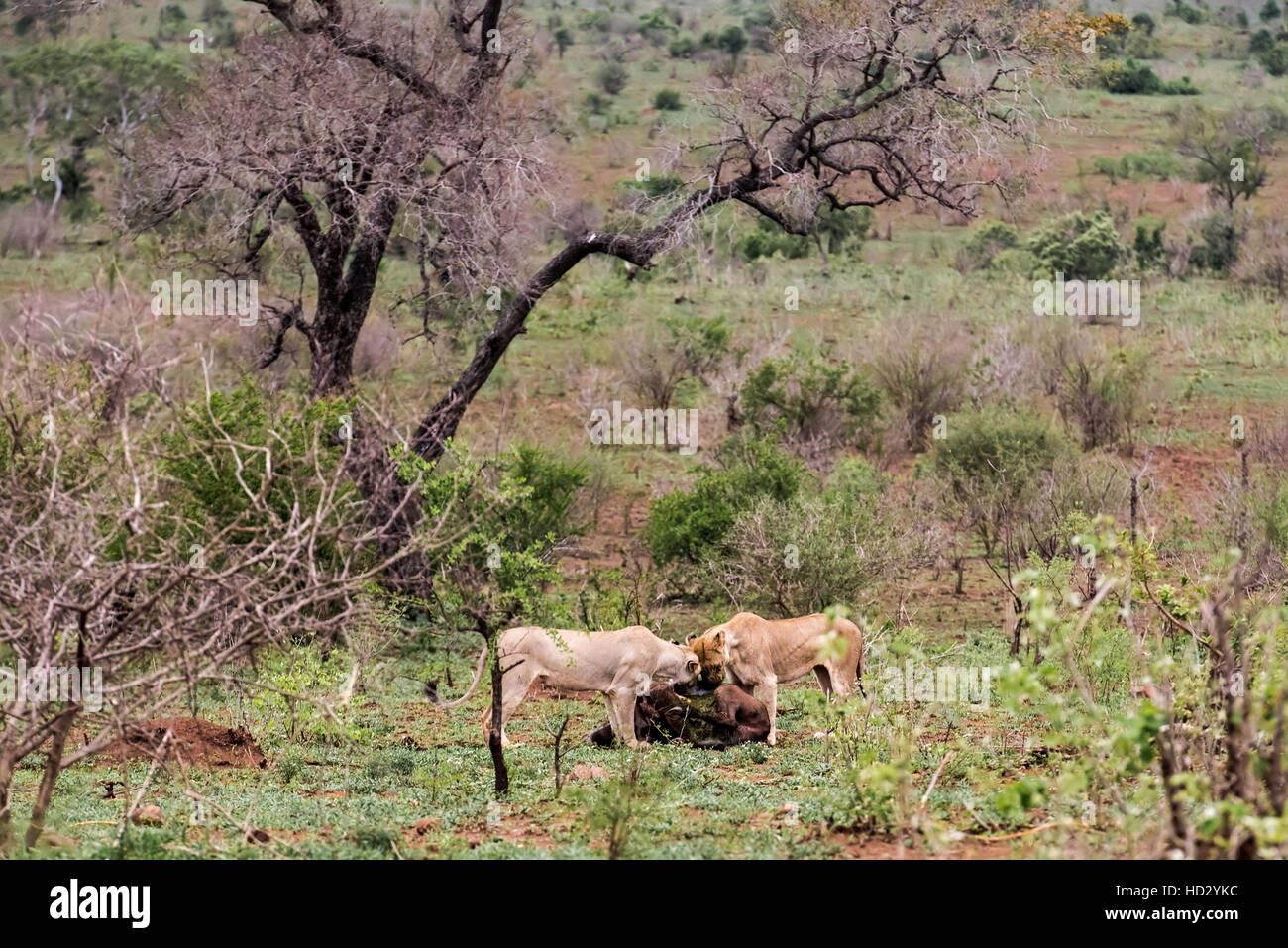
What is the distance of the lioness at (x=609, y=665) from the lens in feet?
34.3

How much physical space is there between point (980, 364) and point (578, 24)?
38903 mm

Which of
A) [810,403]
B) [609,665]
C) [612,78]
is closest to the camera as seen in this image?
[609,665]

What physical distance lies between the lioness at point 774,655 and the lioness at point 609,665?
0.27 metres

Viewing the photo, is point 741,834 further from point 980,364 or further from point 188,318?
point 980,364

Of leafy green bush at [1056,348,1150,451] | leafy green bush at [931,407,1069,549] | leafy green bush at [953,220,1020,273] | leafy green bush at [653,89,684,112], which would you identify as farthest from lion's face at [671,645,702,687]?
leafy green bush at [653,89,684,112]

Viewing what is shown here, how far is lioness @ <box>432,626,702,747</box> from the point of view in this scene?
10.5 meters

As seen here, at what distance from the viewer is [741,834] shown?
7469mm

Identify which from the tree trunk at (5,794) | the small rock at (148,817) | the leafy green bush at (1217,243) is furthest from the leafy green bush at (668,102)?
the tree trunk at (5,794)

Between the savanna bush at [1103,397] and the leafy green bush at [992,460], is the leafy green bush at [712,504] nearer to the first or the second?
the leafy green bush at [992,460]

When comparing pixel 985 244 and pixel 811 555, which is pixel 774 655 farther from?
pixel 985 244

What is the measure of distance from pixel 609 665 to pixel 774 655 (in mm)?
1353

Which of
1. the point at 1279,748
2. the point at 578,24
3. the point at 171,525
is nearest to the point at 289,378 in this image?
the point at 171,525

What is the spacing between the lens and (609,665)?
1048 cm

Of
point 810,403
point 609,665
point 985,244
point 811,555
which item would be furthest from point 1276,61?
point 609,665
